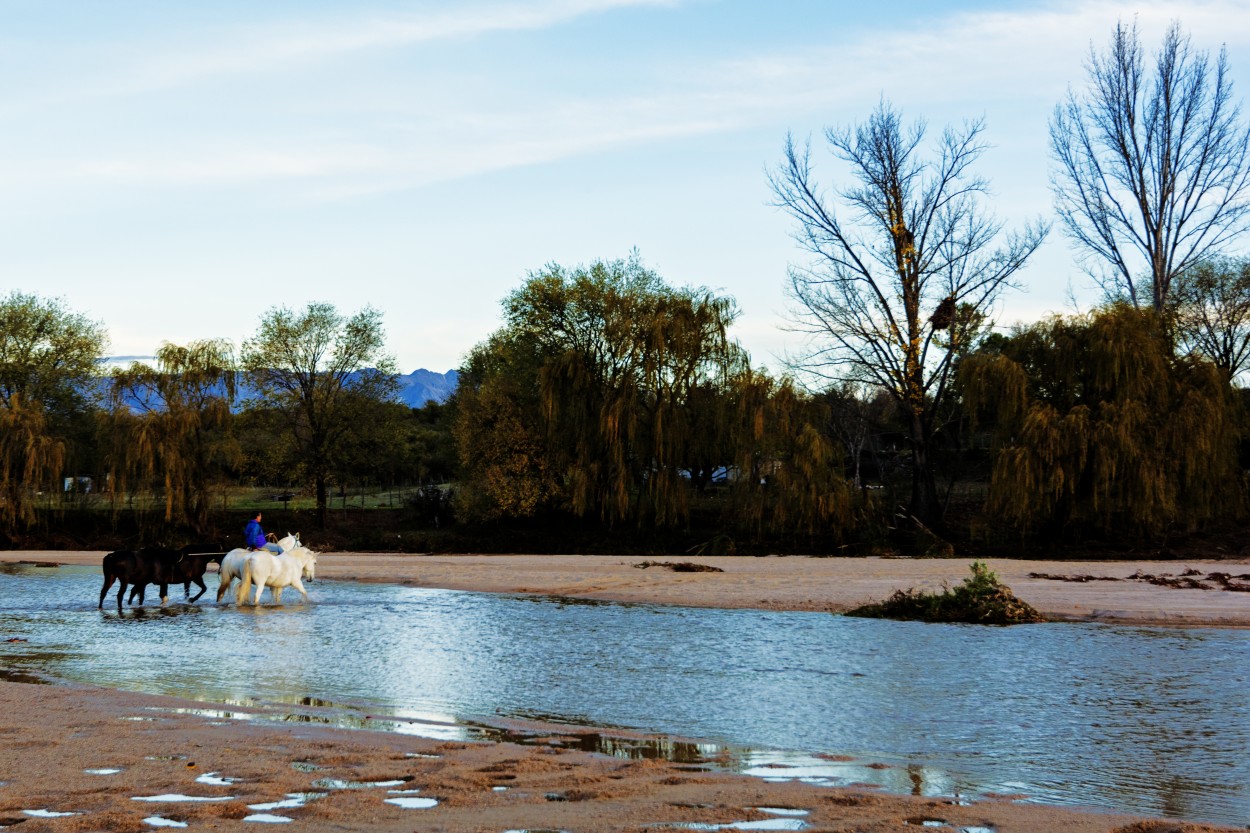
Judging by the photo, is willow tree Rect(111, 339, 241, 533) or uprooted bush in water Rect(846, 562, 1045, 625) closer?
uprooted bush in water Rect(846, 562, 1045, 625)

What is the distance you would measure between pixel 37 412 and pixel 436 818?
148 ft

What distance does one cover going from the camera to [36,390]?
2012 inches

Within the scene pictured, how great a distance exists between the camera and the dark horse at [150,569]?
21.2 m

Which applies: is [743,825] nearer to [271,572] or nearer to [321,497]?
[271,572]

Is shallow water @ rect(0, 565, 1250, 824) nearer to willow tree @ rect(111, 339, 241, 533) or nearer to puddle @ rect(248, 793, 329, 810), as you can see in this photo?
puddle @ rect(248, 793, 329, 810)

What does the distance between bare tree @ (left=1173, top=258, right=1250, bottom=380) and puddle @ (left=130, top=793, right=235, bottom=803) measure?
152 ft

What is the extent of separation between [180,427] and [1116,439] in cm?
3366

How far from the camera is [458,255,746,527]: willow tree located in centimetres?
4216

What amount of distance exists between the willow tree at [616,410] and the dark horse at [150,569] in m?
20.6

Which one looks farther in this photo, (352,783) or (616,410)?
(616,410)

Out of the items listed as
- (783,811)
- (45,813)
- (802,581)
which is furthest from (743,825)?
(802,581)

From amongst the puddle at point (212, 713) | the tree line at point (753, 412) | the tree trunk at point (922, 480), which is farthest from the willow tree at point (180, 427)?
the puddle at point (212, 713)

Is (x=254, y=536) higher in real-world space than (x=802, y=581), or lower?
higher

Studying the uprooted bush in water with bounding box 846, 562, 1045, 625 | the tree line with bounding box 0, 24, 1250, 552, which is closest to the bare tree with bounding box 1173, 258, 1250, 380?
the tree line with bounding box 0, 24, 1250, 552
